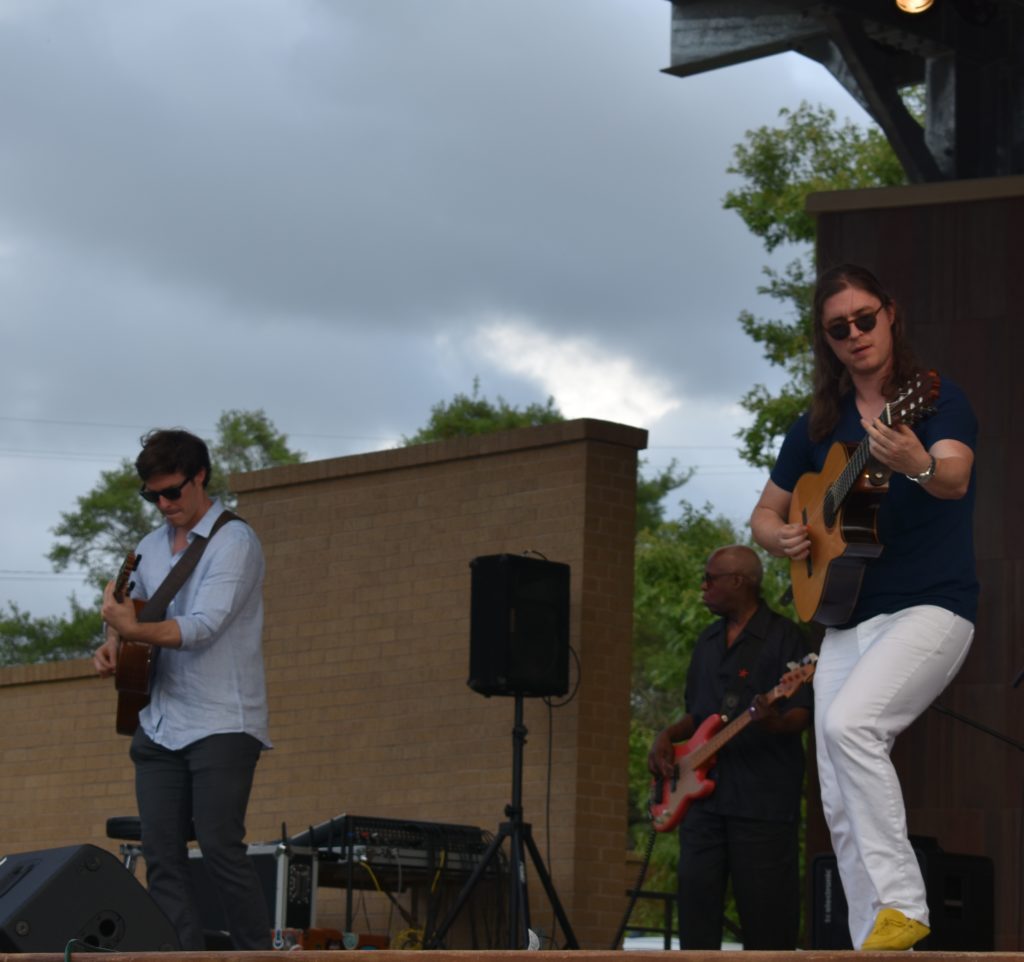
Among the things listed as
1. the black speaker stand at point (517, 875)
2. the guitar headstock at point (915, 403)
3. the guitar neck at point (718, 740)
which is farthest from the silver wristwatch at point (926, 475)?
the black speaker stand at point (517, 875)

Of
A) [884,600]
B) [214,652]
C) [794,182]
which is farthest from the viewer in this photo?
[794,182]

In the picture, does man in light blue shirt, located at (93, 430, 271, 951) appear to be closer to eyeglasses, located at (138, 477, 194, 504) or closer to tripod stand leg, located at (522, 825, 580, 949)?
eyeglasses, located at (138, 477, 194, 504)

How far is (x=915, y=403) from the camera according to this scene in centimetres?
429

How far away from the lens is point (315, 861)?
8.02 meters

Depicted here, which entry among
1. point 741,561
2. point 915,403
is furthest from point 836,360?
point 741,561

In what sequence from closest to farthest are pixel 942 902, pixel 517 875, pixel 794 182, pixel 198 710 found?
pixel 198 710 → pixel 942 902 → pixel 517 875 → pixel 794 182

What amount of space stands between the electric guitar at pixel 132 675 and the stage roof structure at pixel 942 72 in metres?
4.88

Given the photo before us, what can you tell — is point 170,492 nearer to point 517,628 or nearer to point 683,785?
point 683,785

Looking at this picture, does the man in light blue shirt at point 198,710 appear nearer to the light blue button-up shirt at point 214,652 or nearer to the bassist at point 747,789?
the light blue button-up shirt at point 214,652

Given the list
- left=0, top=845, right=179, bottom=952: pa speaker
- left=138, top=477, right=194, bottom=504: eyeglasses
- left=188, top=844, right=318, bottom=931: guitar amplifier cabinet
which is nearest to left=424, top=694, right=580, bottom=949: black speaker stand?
left=188, top=844, right=318, bottom=931: guitar amplifier cabinet

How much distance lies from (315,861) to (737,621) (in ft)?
7.06

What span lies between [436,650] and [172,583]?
3.54m

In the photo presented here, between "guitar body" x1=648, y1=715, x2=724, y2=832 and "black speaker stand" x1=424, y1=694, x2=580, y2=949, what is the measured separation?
689 mm

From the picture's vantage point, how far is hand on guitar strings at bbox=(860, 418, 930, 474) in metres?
4.19
